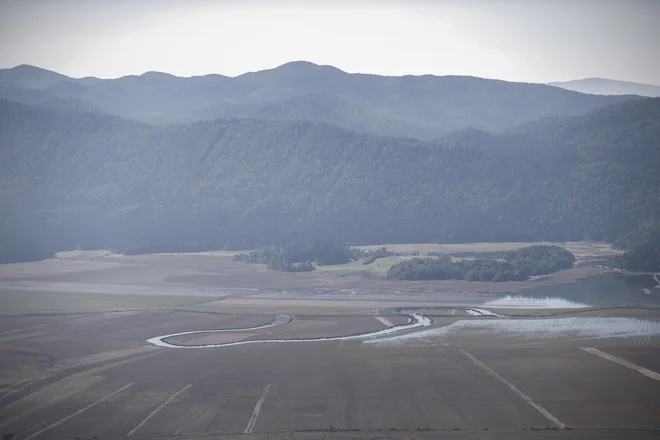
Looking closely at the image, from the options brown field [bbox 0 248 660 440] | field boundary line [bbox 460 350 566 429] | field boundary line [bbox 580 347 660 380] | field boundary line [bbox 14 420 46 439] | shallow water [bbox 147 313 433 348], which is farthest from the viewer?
shallow water [bbox 147 313 433 348]

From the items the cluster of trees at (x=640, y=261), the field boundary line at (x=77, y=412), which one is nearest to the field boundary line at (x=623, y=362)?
the field boundary line at (x=77, y=412)

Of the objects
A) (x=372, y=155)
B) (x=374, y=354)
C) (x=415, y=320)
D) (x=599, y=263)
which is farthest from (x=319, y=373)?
(x=372, y=155)

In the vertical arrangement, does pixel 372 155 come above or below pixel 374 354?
above

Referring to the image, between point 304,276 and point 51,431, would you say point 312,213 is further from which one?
point 51,431

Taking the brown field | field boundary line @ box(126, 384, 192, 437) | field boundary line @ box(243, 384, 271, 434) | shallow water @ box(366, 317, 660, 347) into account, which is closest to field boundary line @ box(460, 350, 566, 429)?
the brown field

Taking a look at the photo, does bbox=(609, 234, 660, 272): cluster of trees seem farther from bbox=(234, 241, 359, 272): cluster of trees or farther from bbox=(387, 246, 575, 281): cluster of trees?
bbox=(234, 241, 359, 272): cluster of trees

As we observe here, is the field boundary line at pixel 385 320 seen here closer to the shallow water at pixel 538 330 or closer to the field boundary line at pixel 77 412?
the shallow water at pixel 538 330

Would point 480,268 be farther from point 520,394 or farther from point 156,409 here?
point 156,409

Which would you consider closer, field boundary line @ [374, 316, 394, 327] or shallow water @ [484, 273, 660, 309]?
field boundary line @ [374, 316, 394, 327]
